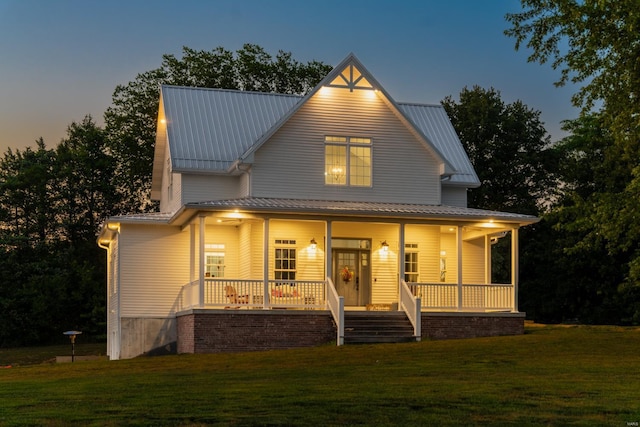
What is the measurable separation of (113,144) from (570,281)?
2449cm

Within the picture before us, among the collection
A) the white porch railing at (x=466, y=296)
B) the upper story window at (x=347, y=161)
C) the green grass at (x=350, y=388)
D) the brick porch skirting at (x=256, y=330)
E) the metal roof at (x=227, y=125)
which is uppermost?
the metal roof at (x=227, y=125)

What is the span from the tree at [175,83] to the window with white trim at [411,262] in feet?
70.9

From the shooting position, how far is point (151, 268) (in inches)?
1197

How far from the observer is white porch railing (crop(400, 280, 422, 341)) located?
2697 centimetres

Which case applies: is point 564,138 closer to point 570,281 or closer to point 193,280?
point 570,281

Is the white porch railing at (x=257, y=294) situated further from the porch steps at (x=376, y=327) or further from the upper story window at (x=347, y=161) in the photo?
the upper story window at (x=347, y=161)

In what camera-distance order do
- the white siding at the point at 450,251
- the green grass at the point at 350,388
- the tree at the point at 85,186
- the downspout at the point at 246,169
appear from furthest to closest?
the tree at the point at 85,186 < the white siding at the point at 450,251 < the downspout at the point at 246,169 < the green grass at the point at 350,388

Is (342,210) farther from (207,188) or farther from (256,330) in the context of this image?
(207,188)

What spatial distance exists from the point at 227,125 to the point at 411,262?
798cm

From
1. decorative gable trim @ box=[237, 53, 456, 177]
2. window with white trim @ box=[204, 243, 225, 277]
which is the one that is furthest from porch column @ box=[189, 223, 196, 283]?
decorative gable trim @ box=[237, 53, 456, 177]

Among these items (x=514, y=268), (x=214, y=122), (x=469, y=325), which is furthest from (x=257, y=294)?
(x=214, y=122)

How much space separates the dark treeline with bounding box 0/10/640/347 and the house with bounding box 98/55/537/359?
14135 mm

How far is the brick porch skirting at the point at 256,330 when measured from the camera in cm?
2606

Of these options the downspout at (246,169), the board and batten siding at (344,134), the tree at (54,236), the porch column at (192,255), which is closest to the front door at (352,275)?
the board and batten siding at (344,134)
